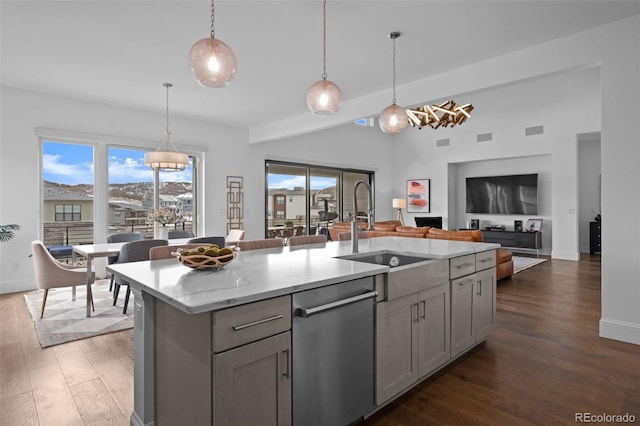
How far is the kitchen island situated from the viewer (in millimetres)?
1329

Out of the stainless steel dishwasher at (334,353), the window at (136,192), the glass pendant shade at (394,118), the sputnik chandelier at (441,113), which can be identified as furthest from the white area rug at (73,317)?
the sputnik chandelier at (441,113)

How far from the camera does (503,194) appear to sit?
29.7 feet

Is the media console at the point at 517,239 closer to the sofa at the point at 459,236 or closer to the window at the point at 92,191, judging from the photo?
the sofa at the point at 459,236

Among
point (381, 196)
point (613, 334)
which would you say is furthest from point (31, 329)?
point (381, 196)

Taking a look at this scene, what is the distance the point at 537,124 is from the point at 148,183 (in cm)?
839

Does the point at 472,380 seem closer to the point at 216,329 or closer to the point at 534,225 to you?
the point at 216,329

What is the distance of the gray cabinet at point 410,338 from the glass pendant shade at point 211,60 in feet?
5.26

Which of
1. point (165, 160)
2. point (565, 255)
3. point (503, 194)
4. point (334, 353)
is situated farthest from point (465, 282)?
point (503, 194)

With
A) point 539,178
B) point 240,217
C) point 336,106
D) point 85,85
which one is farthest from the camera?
point 539,178

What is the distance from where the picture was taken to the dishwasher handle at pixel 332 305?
156cm

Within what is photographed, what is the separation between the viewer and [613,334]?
121 inches

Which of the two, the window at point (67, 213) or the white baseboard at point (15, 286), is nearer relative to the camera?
the white baseboard at point (15, 286)

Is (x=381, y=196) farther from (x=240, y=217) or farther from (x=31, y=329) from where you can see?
(x=31, y=329)

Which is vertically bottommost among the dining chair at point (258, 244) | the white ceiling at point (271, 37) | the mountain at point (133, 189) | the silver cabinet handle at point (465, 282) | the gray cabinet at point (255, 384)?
the gray cabinet at point (255, 384)
